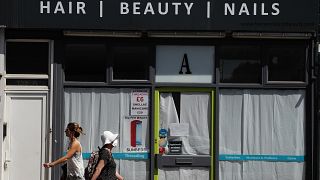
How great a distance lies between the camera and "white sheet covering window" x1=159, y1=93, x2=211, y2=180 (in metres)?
12.4

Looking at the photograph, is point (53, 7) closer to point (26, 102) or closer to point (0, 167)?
point (26, 102)

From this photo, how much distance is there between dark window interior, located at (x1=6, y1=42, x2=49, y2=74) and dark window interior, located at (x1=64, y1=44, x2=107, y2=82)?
42cm

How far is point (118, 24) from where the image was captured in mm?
12094

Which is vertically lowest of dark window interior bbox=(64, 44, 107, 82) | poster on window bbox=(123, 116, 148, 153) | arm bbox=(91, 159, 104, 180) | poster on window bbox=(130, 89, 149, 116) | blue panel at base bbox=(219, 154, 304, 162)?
blue panel at base bbox=(219, 154, 304, 162)

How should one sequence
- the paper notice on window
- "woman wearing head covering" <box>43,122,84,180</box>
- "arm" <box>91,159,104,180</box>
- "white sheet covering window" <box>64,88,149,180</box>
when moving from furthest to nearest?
the paper notice on window < "white sheet covering window" <box>64,88,149,180</box> < "woman wearing head covering" <box>43,122,84,180</box> < "arm" <box>91,159,104,180</box>

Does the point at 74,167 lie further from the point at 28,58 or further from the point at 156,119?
the point at 28,58

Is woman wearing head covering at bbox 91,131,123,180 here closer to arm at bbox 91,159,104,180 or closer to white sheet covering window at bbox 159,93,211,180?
arm at bbox 91,159,104,180

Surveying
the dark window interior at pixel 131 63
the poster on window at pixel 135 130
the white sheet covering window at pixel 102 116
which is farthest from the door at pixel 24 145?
the dark window interior at pixel 131 63

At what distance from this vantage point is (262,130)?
490 inches

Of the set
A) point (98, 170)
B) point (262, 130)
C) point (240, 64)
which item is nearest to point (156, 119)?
point (240, 64)

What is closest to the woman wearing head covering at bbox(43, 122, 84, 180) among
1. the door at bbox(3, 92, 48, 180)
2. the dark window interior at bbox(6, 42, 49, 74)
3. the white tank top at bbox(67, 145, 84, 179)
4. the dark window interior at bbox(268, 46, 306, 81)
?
the white tank top at bbox(67, 145, 84, 179)

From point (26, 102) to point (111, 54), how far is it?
1.79 m

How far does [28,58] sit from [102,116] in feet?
5.70

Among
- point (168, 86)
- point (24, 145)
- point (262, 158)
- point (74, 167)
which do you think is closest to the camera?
point (74, 167)
